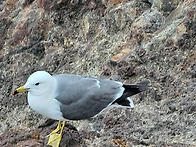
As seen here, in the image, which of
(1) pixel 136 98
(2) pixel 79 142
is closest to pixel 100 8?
(1) pixel 136 98

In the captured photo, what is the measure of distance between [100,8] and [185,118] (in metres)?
3.15

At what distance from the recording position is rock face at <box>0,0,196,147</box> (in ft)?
15.2

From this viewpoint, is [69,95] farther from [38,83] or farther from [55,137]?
[55,137]

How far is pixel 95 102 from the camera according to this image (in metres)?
4.39

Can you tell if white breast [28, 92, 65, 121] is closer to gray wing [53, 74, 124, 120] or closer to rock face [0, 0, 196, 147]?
gray wing [53, 74, 124, 120]

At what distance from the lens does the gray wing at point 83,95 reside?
4.28 m

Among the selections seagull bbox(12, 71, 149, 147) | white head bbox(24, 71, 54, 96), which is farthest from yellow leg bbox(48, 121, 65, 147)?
white head bbox(24, 71, 54, 96)

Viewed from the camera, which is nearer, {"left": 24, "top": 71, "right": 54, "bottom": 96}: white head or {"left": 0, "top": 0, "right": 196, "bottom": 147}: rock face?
{"left": 24, "top": 71, "right": 54, "bottom": 96}: white head

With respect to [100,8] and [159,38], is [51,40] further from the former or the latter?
[159,38]

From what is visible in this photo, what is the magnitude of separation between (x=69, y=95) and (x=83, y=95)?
144 mm

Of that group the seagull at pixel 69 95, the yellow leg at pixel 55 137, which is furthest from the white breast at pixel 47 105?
the yellow leg at pixel 55 137

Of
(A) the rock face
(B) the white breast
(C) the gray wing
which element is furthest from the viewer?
(A) the rock face

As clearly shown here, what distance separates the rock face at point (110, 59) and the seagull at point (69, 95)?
0.20 metres

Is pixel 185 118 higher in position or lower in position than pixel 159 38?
lower
